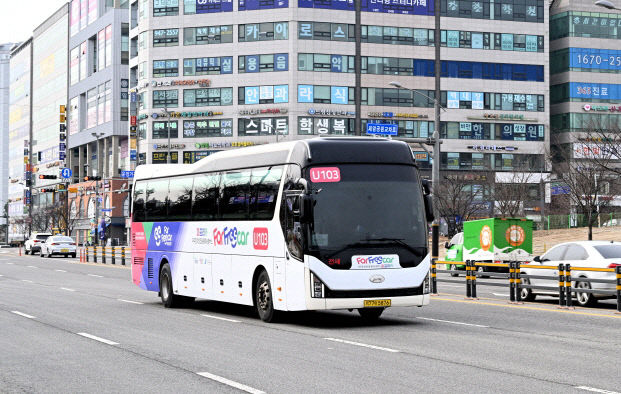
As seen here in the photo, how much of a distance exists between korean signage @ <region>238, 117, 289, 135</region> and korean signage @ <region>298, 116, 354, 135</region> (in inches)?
63.8

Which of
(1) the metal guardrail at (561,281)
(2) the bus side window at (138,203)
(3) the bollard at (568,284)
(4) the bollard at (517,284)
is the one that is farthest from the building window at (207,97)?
(3) the bollard at (568,284)

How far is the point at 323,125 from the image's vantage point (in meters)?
94.1

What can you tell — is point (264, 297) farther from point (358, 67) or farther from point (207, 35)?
point (207, 35)

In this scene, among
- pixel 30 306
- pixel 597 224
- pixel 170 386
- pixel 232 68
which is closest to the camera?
pixel 170 386

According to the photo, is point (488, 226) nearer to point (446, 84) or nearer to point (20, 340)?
point (20, 340)

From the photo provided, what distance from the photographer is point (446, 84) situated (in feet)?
319

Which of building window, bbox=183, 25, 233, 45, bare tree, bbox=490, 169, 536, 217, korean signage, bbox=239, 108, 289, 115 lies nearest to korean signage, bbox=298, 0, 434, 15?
building window, bbox=183, 25, 233, 45

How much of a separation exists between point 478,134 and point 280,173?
83.2 m

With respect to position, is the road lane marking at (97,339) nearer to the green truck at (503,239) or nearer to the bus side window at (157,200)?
the bus side window at (157,200)

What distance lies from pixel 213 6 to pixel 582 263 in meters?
80.2

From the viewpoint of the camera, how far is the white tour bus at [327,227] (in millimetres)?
15914

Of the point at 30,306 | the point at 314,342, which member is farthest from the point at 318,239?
the point at 30,306

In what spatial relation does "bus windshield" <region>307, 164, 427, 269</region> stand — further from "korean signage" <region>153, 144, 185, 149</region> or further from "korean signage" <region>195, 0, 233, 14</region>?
"korean signage" <region>195, 0, 233, 14</region>

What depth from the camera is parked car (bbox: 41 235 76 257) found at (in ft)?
216
